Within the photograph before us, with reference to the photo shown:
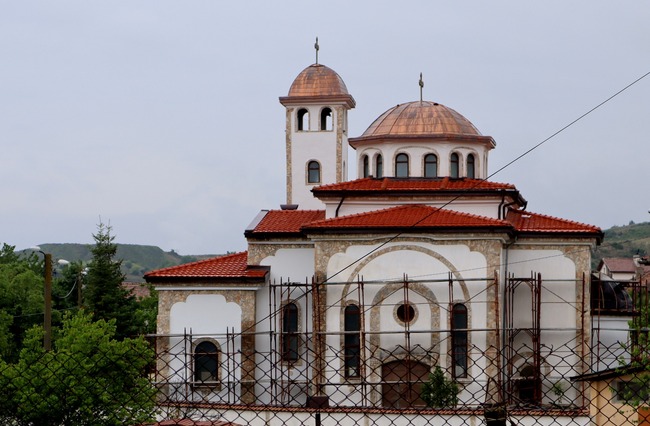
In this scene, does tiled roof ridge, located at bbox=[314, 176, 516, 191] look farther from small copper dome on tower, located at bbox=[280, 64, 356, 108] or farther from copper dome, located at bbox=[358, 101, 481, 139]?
small copper dome on tower, located at bbox=[280, 64, 356, 108]

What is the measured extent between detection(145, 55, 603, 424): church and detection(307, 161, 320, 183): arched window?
6643 millimetres

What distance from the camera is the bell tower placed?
47.2 m

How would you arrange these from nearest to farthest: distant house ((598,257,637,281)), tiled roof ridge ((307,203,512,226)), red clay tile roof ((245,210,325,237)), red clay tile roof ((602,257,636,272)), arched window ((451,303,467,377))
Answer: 1. arched window ((451,303,467,377))
2. tiled roof ridge ((307,203,512,226))
3. red clay tile roof ((245,210,325,237))
4. distant house ((598,257,637,281))
5. red clay tile roof ((602,257,636,272))

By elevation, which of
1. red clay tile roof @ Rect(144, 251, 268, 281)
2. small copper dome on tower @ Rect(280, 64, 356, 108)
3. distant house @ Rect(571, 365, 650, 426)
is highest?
small copper dome on tower @ Rect(280, 64, 356, 108)

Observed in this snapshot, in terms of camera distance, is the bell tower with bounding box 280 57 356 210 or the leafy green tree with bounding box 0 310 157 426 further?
the bell tower with bounding box 280 57 356 210

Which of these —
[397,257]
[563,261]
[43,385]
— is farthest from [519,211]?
[43,385]

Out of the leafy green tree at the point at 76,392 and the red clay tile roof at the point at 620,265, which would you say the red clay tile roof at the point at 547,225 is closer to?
the leafy green tree at the point at 76,392

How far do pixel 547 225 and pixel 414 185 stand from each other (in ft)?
12.9

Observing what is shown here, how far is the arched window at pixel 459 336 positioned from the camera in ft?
113

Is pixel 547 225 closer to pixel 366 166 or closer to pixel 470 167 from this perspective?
pixel 470 167

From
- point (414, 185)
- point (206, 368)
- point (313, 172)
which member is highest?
point (313, 172)

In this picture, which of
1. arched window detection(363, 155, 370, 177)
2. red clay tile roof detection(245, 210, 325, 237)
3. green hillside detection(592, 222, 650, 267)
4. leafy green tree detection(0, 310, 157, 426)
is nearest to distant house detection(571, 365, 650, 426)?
leafy green tree detection(0, 310, 157, 426)

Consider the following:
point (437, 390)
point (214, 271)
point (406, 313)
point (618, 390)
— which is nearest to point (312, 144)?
point (214, 271)

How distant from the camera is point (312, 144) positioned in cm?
4734
